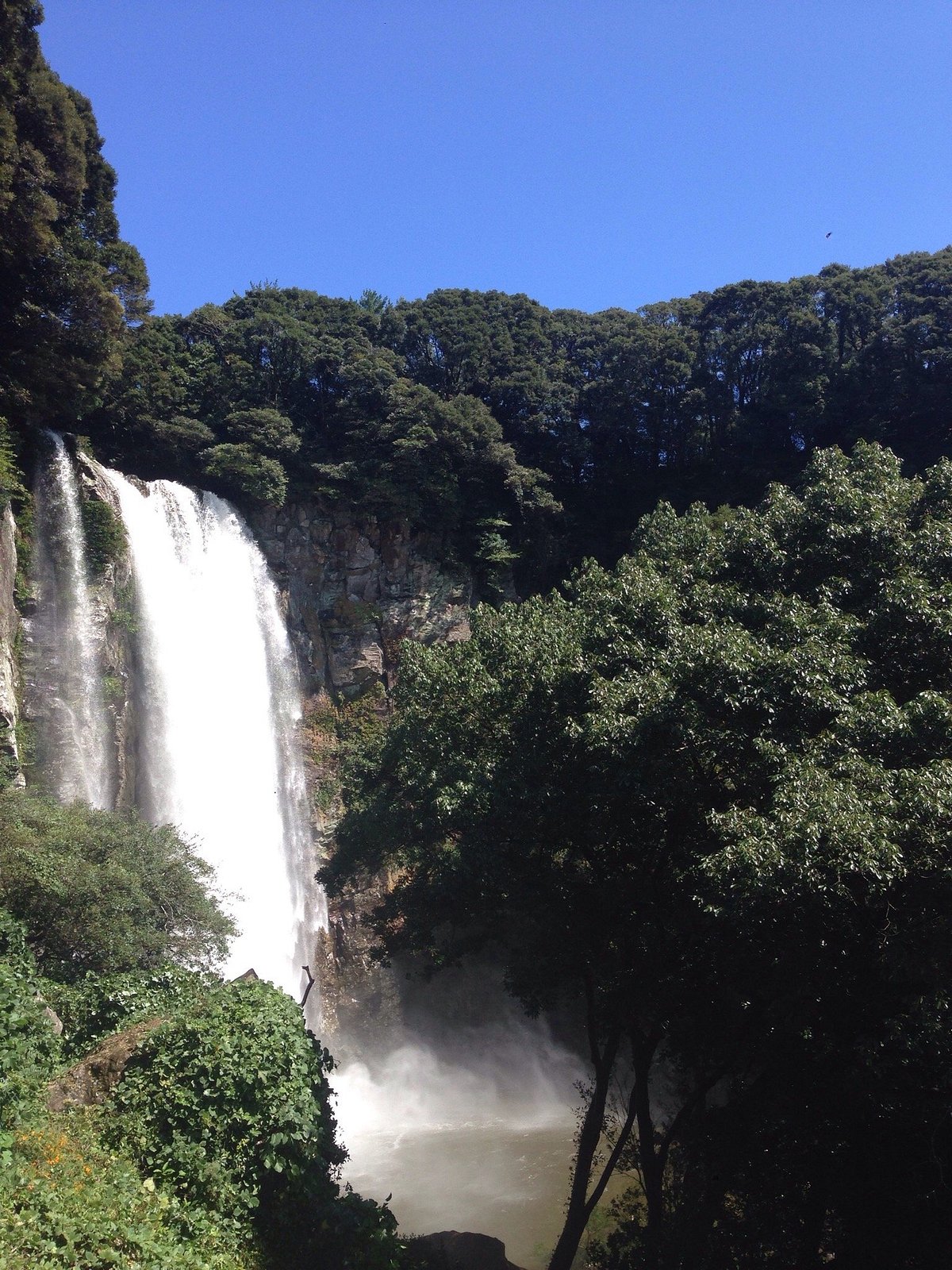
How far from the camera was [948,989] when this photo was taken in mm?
7012

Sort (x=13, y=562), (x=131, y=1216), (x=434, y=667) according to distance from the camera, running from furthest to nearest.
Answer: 1. (x=13, y=562)
2. (x=434, y=667)
3. (x=131, y=1216)

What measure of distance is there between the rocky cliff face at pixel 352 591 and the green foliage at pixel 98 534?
20.8 feet

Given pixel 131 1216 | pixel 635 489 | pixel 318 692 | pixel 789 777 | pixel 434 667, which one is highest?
pixel 635 489

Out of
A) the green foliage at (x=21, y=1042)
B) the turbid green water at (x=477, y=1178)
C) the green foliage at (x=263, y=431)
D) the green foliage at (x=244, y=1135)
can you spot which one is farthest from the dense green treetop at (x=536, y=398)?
the green foliage at (x=244, y=1135)

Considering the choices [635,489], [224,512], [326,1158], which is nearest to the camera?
[326,1158]

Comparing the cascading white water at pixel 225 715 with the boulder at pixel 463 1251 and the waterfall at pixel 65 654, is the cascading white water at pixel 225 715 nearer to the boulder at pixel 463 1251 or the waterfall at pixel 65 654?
the waterfall at pixel 65 654

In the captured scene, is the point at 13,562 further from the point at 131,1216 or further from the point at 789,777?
the point at 789,777

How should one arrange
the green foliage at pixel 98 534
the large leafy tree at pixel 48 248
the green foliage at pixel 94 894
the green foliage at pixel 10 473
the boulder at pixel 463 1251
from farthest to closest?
the green foliage at pixel 98 534 < the large leafy tree at pixel 48 248 < the green foliage at pixel 10 473 < the green foliage at pixel 94 894 < the boulder at pixel 463 1251

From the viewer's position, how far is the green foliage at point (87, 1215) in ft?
19.7

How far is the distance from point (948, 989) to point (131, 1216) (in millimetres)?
6350

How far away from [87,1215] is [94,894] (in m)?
7.51

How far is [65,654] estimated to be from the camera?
2109 cm

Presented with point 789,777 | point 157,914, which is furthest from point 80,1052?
point 789,777

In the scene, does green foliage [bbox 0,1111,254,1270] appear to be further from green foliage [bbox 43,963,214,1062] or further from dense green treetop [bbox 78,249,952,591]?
dense green treetop [bbox 78,249,952,591]
